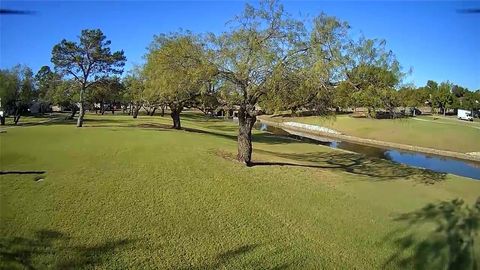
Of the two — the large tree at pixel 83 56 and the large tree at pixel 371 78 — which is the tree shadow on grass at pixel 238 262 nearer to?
the large tree at pixel 371 78

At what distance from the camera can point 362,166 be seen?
25250 mm

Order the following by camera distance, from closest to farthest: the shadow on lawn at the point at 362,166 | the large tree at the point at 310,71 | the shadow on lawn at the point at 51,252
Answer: the shadow on lawn at the point at 51,252 < the large tree at the point at 310,71 < the shadow on lawn at the point at 362,166

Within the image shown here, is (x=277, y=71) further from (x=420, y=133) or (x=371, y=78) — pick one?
(x=420, y=133)

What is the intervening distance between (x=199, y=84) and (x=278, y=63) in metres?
4.13

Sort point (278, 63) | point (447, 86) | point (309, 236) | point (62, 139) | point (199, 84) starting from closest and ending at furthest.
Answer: point (309, 236) → point (278, 63) → point (199, 84) → point (62, 139) → point (447, 86)

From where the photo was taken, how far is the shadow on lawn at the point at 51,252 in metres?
8.93

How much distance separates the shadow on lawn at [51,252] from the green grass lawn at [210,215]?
0.02 m

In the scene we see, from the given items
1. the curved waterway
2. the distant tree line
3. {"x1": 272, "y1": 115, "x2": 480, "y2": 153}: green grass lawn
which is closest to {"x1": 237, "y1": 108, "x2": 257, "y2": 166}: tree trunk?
the distant tree line

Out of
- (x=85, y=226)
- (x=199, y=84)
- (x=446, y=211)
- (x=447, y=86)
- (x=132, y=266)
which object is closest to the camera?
(x=132, y=266)

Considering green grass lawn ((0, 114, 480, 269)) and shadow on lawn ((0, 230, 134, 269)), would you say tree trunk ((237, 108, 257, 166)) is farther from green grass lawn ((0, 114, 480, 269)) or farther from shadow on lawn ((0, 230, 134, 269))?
shadow on lawn ((0, 230, 134, 269))

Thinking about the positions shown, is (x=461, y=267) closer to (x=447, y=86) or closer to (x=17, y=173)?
(x=17, y=173)

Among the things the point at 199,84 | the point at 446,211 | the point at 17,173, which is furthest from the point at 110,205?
the point at 446,211

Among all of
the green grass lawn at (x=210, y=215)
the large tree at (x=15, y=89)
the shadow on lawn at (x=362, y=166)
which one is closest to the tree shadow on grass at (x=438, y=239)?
the green grass lawn at (x=210, y=215)

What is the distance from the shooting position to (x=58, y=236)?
1023cm
